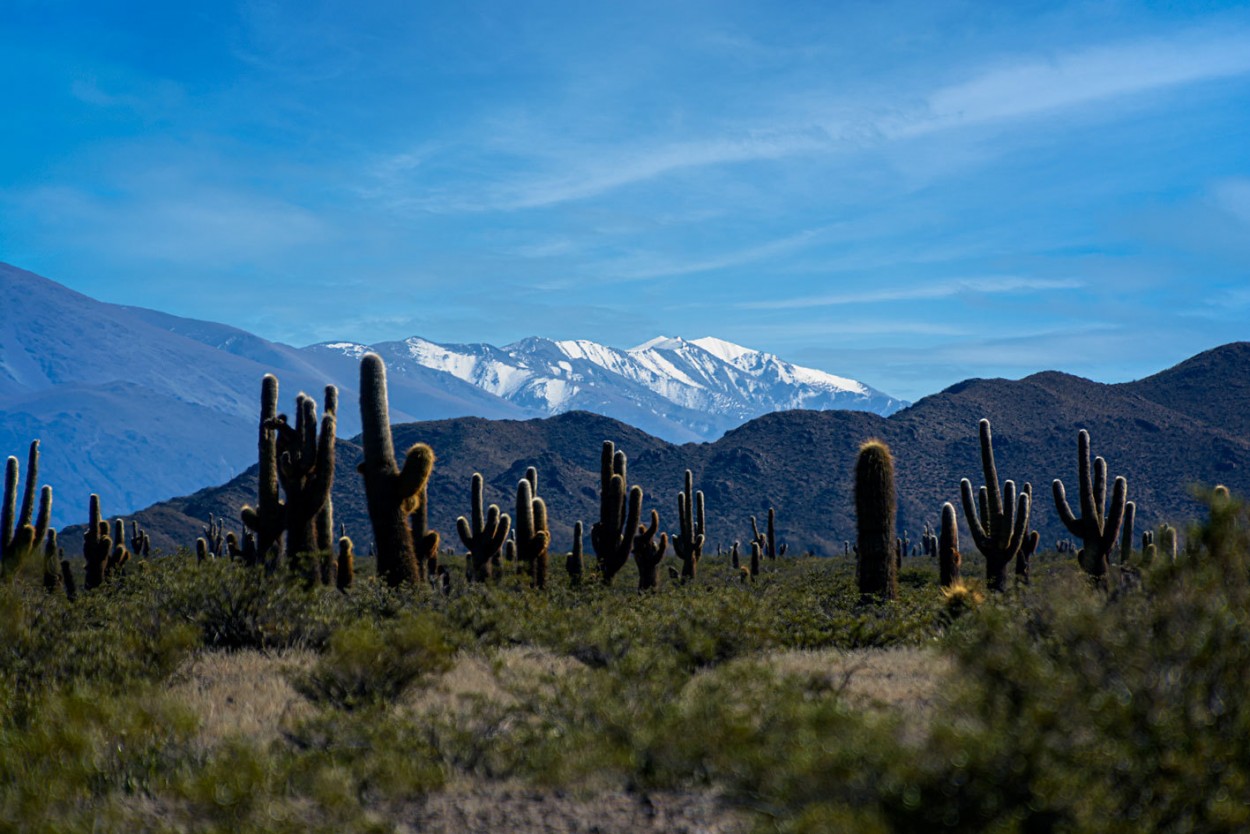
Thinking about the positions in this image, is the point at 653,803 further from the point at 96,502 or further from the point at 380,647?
the point at 96,502

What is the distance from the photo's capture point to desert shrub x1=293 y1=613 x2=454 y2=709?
945 centimetres

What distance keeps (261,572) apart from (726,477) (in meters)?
97.2

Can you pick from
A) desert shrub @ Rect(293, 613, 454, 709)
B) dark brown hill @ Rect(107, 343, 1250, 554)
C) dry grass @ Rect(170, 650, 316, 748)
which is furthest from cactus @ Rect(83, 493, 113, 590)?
dark brown hill @ Rect(107, 343, 1250, 554)

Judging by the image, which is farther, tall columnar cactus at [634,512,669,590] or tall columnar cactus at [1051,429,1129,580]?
tall columnar cactus at [634,512,669,590]

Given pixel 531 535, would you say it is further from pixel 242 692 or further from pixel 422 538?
pixel 242 692

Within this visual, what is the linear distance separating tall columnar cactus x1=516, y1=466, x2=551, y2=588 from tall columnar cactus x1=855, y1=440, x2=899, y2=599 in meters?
6.11

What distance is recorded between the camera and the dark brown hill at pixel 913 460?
87000 mm

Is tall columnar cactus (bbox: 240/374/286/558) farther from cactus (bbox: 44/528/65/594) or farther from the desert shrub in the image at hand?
cactus (bbox: 44/528/65/594)

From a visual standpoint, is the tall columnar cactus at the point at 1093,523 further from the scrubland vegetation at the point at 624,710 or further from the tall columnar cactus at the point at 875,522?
the scrubland vegetation at the point at 624,710

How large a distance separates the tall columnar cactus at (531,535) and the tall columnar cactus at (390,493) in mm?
3430

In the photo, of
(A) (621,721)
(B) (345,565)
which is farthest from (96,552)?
(A) (621,721)

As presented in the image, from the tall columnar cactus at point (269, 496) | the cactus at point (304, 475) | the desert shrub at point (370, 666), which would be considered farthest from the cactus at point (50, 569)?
the desert shrub at point (370, 666)

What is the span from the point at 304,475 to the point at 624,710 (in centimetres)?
1115

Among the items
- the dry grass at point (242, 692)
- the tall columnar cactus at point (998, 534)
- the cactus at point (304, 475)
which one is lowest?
the dry grass at point (242, 692)
